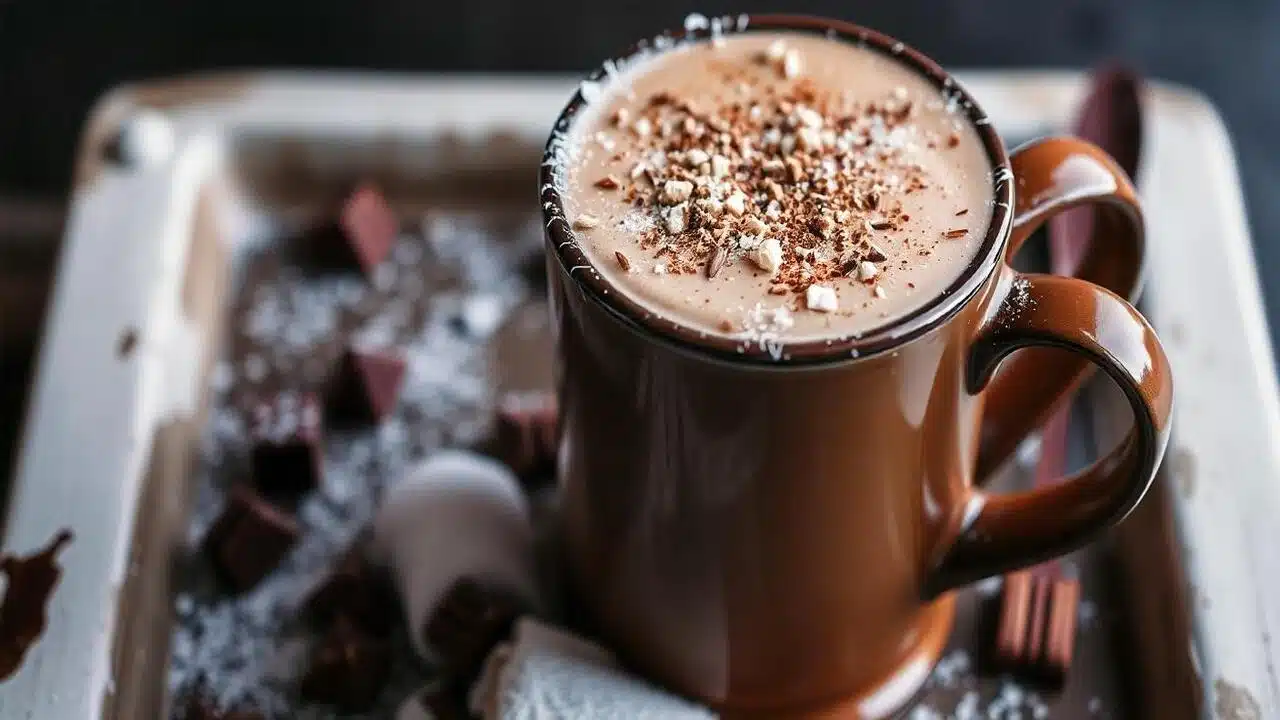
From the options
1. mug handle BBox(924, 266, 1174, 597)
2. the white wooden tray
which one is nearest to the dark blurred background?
the white wooden tray

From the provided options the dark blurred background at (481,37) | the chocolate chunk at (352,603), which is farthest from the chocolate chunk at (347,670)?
the dark blurred background at (481,37)

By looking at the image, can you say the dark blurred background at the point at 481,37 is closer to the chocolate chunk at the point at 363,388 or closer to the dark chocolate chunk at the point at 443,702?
the chocolate chunk at the point at 363,388

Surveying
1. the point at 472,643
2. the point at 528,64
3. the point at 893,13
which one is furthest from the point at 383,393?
the point at 893,13

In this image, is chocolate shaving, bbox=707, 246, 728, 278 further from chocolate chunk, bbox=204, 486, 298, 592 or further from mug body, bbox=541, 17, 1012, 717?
chocolate chunk, bbox=204, 486, 298, 592

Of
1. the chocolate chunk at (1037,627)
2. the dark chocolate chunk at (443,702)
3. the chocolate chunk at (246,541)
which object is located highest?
the chocolate chunk at (246,541)

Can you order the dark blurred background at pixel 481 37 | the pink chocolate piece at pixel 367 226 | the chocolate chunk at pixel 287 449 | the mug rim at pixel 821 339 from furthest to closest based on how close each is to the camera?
the dark blurred background at pixel 481 37 < the pink chocolate piece at pixel 367 226 < the chocolate chunk at pixel 287 449 < the mug rim at pixel 821 339

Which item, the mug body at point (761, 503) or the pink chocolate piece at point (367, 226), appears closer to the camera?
the mug body at point (761, 503)
